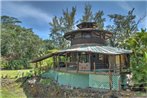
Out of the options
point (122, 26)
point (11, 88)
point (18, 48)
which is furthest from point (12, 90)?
point (122, 26)

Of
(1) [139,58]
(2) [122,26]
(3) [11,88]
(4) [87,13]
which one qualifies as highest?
(4) [87,13]

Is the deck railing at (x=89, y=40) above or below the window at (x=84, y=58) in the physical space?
above

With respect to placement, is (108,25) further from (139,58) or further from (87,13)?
(139,58)

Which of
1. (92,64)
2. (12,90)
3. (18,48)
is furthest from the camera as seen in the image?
(18,48)

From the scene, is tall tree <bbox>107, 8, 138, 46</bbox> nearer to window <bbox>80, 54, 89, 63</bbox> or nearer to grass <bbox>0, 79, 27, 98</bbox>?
window <bbox>80, 54, 89, 63</bbox>

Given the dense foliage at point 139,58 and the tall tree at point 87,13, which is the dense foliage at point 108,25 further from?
the dense foliage at point 139,58

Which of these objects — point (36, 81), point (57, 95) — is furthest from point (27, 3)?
point (36, 81)

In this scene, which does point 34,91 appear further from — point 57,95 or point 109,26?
point 109,26

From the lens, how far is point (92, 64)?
20281 mm

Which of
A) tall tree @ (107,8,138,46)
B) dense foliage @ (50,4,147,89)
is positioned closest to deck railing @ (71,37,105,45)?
dense foliage @ (50,4,147,89)

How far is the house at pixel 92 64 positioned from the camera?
16938 millimetres

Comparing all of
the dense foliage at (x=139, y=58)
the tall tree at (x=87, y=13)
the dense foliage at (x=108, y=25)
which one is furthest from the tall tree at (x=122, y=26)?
the dense foliage at (x=139, y=58)

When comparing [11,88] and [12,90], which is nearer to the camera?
[12,90]

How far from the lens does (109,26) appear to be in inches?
1597
